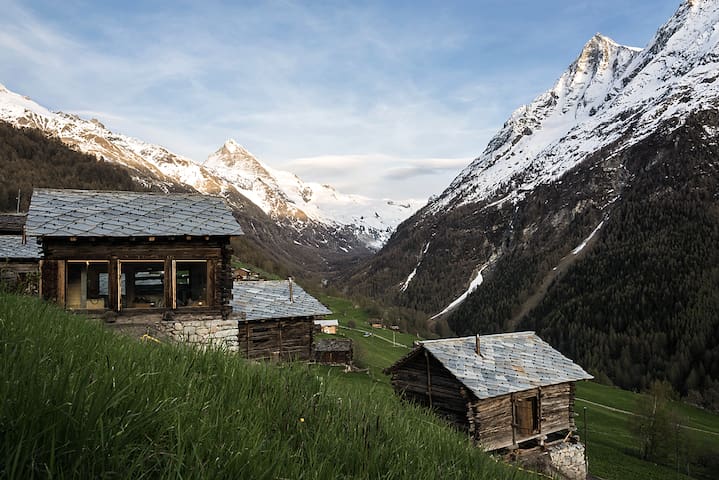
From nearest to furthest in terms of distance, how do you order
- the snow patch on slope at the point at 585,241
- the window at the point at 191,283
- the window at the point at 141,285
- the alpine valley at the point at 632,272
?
the window at the point at 141,285 → the window at the point at 191,283 → the alpine valley at the point at 632,272 → the snow patch on slope at the point at 585,241

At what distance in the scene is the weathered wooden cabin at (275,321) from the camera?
907 inches

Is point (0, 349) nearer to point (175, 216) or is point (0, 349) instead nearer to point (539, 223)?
point (175, 216)

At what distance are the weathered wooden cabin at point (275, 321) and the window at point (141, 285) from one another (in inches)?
138

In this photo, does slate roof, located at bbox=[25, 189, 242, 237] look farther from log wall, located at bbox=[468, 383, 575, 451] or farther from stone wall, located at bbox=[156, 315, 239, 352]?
log wall, located at bbox=[468, 383, 575, 451]

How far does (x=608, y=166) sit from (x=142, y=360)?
214m

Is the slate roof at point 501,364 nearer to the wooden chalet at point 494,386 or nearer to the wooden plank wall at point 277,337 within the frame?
the wooden chalet at point 494,386

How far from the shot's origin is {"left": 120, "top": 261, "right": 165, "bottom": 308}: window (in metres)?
20.3

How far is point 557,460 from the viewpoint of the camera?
989 inches

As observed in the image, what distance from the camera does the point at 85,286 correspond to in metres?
19.8

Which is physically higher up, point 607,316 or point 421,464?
point 421,464

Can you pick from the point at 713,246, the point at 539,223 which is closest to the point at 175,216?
the point at 713,246

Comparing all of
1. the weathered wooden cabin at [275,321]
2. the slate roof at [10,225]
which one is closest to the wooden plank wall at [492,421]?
the weathered wooden cabin at [275,321]

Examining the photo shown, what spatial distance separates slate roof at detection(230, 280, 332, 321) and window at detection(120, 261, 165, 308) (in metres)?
3.39

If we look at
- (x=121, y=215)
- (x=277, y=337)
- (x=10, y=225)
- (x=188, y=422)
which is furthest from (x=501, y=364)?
(x=10, y=225)
